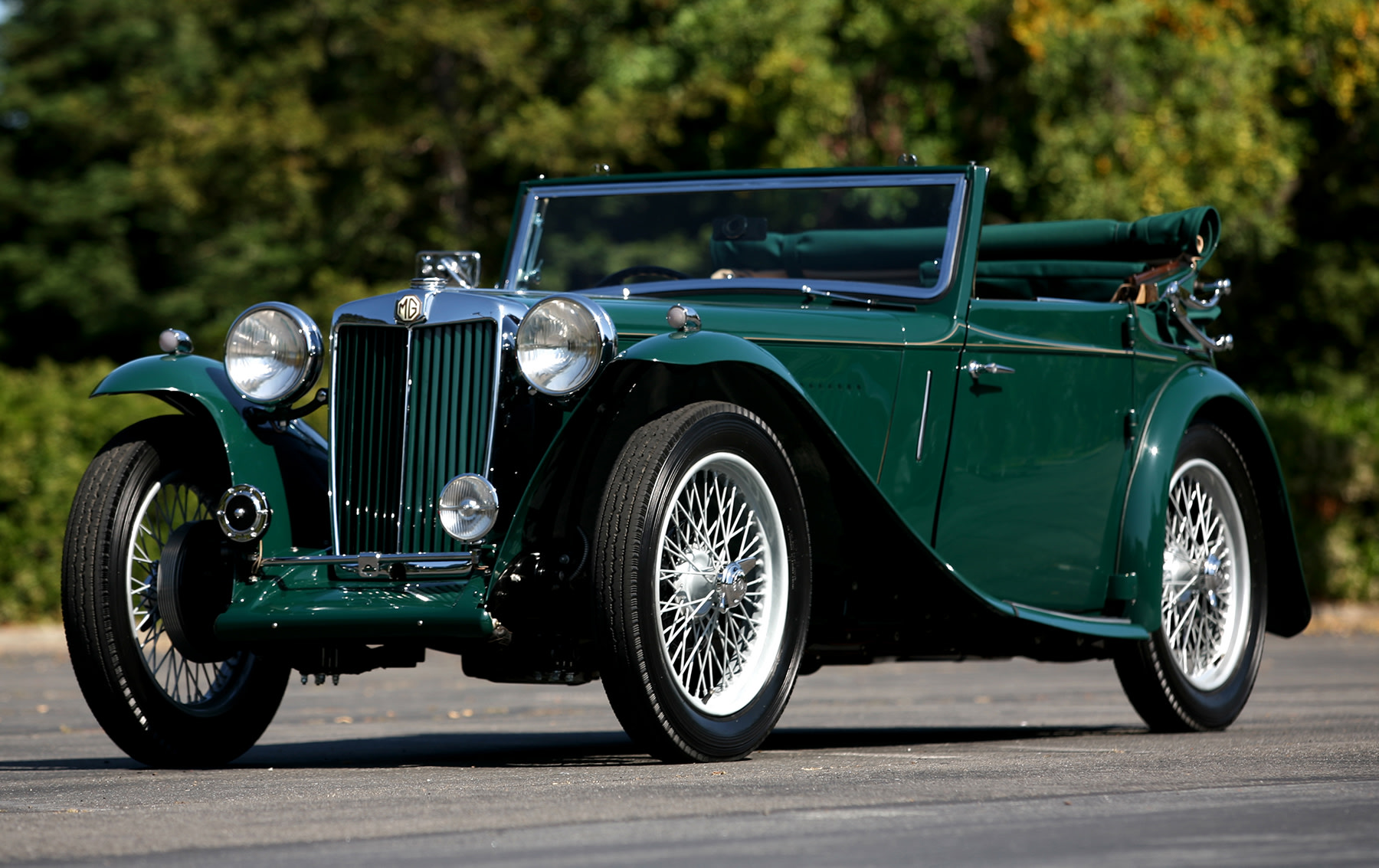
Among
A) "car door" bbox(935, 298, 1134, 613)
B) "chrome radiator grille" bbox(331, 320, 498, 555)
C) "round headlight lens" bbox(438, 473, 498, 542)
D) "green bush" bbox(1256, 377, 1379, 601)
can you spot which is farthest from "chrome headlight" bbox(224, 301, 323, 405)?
"green bush" bbox(1256, 377, 1379, 601)

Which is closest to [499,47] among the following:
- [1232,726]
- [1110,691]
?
[1110,691]

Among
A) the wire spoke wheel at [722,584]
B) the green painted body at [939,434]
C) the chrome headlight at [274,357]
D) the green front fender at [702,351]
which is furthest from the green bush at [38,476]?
the green front fender at [702,351]

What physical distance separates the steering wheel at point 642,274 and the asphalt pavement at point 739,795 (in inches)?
62.3

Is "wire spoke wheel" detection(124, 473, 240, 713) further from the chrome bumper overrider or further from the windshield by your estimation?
the windshield

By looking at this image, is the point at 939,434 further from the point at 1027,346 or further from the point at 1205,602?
the point at 1205,602

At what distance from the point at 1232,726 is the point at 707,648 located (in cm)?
287

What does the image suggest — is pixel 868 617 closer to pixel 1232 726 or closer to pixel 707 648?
pixel 707 648

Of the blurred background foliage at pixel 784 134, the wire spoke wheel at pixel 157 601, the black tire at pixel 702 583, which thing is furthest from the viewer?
the blurred background foliage at pixel 784 134

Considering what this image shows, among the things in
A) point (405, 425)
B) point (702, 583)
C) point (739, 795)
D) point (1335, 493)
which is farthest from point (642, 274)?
A: point (1335, 493)

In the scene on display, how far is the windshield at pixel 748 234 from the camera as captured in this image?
6.54 metres

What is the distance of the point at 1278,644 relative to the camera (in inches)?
549

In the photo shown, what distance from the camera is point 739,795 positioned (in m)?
4.30

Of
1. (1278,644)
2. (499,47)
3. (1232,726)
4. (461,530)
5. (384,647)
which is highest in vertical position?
(499,47)

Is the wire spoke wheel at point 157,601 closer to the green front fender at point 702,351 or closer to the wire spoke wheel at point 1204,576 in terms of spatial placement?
the green front fender at point 702,351
